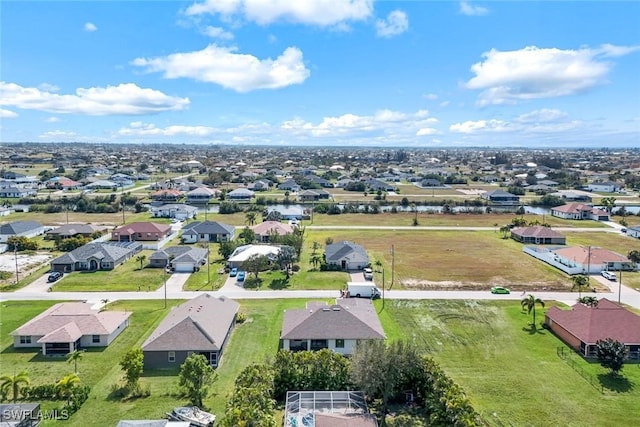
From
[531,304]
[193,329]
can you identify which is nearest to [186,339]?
[193,329]

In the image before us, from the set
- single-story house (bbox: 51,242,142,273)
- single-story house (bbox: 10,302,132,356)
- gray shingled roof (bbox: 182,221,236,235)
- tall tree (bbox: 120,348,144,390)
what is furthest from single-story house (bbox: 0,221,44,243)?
tall tree (bbox: 120,348,144,390)

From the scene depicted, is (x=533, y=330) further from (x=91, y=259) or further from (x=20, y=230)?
(x=20, y=230)

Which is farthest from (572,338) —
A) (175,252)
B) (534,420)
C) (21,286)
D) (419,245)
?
(21,286)

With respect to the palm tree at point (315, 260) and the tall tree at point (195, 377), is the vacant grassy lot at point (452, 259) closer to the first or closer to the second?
the palm tree at point (315, 260)

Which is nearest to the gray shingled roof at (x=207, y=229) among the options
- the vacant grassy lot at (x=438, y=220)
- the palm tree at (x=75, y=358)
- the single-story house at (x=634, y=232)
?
the vacant grassy lot at (x=438, y=220)

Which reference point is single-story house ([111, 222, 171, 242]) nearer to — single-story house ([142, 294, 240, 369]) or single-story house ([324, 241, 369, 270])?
single-story house ([324, 241, 369, 270])
